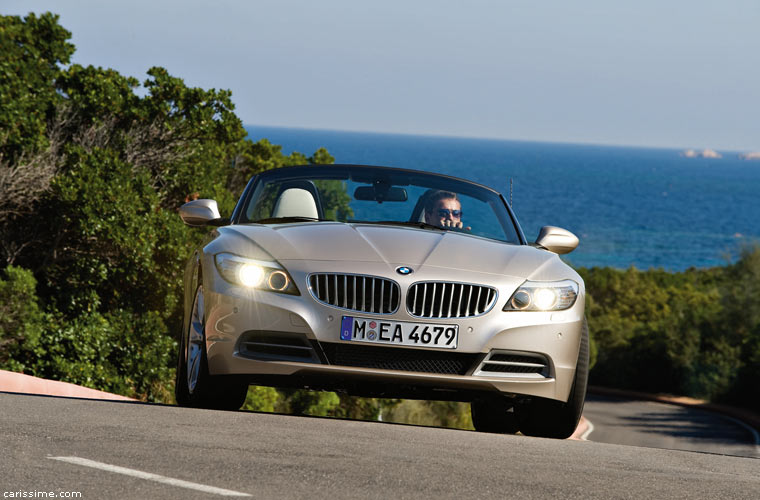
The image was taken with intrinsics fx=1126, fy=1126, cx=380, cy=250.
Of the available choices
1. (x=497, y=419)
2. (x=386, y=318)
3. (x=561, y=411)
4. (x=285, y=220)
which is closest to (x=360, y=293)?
(x=386, y=318)

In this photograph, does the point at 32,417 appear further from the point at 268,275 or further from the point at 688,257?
the point at 688,257

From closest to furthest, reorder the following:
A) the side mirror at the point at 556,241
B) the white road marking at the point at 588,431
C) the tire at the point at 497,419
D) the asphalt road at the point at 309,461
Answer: the asphalt road at the point at 309,461 → the side mirror at the point at 556,241 → the tire at the point at 497,419 → the white road marking at the point at 588,431

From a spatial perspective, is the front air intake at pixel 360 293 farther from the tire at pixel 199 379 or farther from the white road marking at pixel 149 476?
the white road marking at pixel 149 476

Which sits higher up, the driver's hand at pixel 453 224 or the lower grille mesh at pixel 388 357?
the driver's hand at pixel 453 224

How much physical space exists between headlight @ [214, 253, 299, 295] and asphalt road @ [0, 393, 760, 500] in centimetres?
78

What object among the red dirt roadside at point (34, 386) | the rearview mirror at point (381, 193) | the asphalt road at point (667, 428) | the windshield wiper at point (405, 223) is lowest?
the asphalt road at point (667, 428)

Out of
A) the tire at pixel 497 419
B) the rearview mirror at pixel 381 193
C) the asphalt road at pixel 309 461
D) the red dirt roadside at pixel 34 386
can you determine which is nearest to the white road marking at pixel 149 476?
the asphalt road at pixel 309 461

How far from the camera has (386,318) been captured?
5.93 m

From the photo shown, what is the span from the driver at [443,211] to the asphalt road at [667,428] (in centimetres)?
3104

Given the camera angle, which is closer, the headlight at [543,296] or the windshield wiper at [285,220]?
the headlight at [543,296]

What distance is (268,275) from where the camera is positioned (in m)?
6.09

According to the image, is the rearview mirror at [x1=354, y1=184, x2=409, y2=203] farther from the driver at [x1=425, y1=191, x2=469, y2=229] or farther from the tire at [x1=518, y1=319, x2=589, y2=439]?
the tire at [x1=518, y1=319, x2=589, y2=439]

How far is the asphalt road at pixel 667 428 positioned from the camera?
40656 mm

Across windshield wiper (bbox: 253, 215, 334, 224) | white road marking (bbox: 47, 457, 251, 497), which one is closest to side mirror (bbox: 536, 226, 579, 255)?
windshield wiper (bbox: 253, 215, 334, 224)
